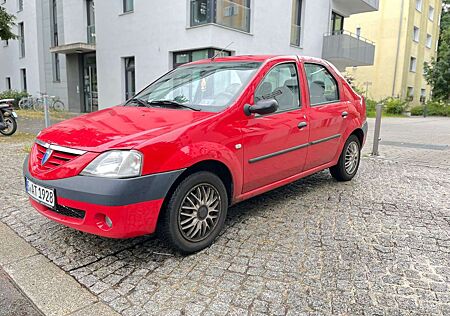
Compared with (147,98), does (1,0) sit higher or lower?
higher

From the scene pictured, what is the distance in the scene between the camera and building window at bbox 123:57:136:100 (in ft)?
53.2

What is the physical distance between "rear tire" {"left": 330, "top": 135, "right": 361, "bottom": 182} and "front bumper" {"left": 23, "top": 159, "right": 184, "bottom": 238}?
121 inches

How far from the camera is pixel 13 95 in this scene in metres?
22.4

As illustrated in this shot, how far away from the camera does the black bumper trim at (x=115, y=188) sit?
2574 millimetres

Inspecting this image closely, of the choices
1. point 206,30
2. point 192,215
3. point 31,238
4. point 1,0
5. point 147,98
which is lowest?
point 31,238

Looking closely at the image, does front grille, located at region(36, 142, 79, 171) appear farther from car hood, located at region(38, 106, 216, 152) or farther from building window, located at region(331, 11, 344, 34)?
building window, located at region(331, 11, 344, 34)

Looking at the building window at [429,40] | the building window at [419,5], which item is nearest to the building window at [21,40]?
the building window at [419,5]

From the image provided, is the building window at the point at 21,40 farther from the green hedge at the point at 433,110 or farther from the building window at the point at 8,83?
the green hedge at the point at 433,110

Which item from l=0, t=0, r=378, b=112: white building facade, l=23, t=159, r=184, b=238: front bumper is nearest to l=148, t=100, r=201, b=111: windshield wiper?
l=23, t=159, r=184, b=238: front bumper

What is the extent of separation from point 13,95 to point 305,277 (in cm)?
2435

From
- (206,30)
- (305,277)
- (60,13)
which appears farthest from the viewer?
(60,13)

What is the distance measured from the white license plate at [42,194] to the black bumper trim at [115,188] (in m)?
0.09

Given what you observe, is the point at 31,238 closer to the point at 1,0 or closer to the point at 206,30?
the point at 206,30

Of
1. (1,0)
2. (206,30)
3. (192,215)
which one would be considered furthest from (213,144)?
(1,0)
